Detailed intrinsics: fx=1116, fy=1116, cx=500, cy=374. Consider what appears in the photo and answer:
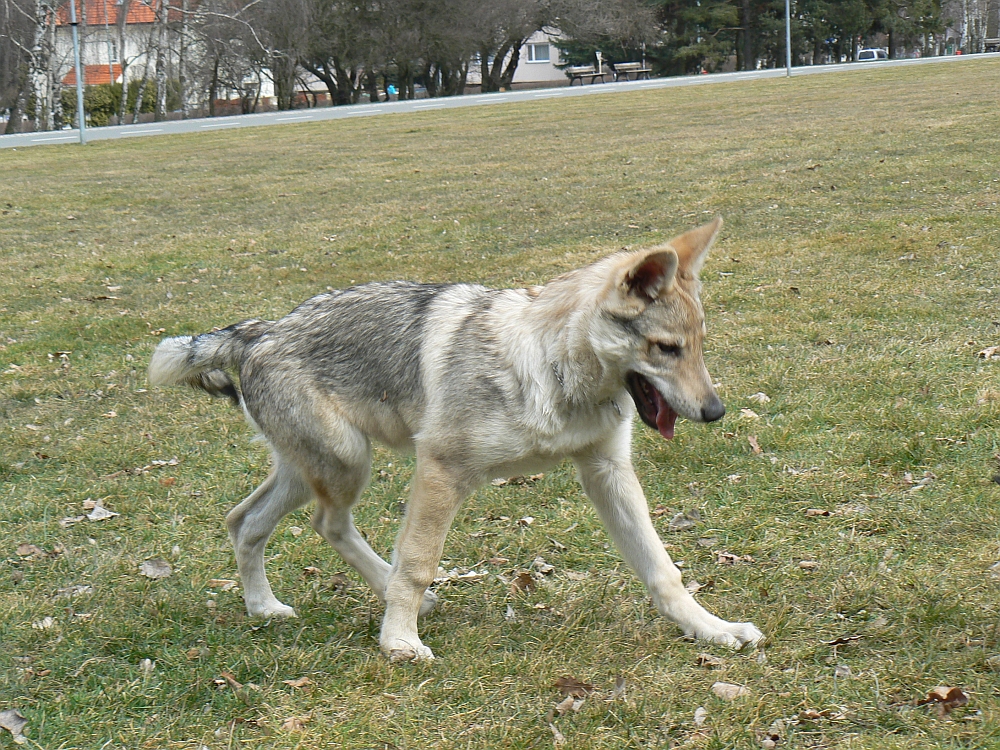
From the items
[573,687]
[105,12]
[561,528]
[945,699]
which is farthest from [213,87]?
[945,699]

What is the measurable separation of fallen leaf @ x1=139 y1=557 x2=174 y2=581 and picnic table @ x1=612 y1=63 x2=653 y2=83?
5991 centimetres

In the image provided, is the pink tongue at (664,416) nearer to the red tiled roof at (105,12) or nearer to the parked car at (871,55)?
the red tiled roof at (105,12)

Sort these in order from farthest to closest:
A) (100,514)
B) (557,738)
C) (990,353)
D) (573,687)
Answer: (990,353) < (100,514) < (573,687) < (557,738)

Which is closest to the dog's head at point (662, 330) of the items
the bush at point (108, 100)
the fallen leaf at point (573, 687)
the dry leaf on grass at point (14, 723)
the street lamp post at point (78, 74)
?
the fallen leaf at point (573, 687)

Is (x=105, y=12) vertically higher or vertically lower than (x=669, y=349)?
higher

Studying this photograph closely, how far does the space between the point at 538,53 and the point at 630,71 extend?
21148 mm

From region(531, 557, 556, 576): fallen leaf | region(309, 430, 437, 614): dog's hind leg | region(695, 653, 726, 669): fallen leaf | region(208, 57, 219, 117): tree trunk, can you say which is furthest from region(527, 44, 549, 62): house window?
region(695, 653, 726, 669): fallen leaf

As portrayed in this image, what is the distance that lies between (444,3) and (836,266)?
45.9 metres

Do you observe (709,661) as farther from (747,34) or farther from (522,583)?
(747,34)

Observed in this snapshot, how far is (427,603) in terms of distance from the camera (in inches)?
183

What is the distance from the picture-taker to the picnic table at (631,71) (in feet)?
204

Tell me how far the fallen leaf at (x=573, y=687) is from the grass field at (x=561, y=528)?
0.04 meters

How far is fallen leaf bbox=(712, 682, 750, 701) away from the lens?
3799 millimetres

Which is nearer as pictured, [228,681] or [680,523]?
[228,681]
